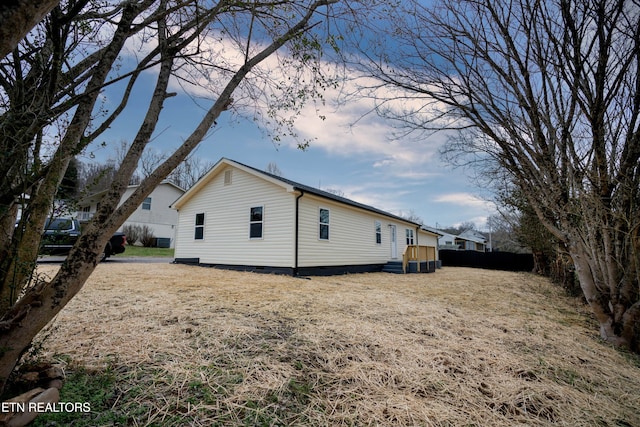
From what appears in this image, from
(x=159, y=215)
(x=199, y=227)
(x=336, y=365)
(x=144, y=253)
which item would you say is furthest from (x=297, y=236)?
(x=159, y=215)

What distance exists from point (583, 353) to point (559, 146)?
271 cm

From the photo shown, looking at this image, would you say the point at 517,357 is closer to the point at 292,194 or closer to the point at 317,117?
the point at 317,117

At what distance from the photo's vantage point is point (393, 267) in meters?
13.3

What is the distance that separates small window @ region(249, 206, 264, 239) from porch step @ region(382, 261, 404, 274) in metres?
6.62

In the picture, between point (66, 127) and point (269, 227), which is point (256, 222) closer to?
point (269, 227)

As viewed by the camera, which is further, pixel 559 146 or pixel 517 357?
pixel 559 146

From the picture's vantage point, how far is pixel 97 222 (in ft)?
5.79

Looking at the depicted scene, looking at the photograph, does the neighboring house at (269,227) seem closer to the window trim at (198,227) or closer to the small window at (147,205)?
the window trim at (198,227)

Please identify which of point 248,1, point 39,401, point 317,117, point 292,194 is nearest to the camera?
point 39,401

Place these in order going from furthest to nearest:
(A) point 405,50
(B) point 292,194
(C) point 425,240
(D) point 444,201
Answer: (C) point 425,240
(D) point 444,201
(B) point 292,194
(A) point 405,50

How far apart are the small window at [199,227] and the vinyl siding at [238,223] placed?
19cm

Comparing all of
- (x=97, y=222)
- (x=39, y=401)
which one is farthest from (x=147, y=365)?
(x=97, y=222)

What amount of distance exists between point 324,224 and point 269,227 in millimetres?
2046
